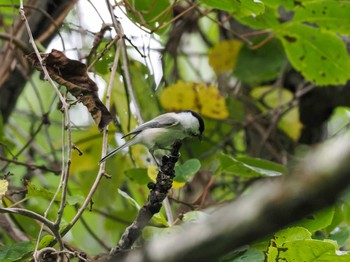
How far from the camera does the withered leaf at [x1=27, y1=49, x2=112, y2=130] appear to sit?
1.71m

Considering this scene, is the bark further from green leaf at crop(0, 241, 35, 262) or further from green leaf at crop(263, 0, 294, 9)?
green leaf at crop(0, 241, 35, 262)

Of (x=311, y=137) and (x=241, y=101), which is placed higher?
(x=241, y=101)

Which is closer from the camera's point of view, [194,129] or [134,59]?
[194,129]

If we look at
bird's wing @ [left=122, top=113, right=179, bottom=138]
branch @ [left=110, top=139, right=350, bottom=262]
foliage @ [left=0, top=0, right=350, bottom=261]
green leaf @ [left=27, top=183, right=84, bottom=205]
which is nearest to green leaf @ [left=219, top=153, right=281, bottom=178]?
foliage @ [left=0, top=0, right=350, bottom=261]

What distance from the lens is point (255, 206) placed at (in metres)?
0.58

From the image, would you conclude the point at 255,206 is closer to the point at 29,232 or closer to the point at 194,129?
the point at 194,129

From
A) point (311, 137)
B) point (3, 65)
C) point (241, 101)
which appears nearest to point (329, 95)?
point (311, 137)

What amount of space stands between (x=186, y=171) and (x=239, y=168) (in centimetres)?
20

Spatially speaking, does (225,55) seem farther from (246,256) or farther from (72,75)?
(246,256)

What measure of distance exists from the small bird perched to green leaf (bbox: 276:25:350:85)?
31.8 inches

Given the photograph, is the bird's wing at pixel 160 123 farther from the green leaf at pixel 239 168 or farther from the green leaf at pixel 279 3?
the green leaf at pixel 279 3

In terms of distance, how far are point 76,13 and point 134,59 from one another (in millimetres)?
283

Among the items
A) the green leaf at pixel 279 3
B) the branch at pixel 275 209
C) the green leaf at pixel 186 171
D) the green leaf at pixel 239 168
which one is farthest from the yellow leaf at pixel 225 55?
the branch at pixel 275 209

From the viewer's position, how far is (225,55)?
3.09 metres
